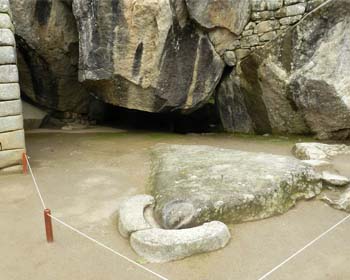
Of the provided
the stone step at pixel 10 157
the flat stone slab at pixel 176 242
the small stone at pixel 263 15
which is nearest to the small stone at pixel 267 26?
the small stone at pixel 263 15

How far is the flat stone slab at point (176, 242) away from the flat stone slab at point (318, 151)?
297 centimetres

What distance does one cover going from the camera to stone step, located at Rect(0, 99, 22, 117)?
5.36 m

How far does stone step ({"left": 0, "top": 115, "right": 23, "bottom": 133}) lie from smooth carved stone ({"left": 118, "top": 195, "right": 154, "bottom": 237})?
261cm

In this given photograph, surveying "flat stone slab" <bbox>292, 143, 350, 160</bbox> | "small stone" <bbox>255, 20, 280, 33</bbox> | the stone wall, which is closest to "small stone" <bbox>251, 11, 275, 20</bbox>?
"small stone" <bbox>255, 20, 280, 33</bbox>

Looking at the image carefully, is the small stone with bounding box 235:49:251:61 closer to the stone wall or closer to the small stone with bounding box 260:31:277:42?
the small stone with bounding box 260:31:277:42

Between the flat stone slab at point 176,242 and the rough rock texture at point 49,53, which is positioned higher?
the rough rock texture at point 49,53

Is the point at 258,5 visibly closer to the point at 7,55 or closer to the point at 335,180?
the point at 335,180

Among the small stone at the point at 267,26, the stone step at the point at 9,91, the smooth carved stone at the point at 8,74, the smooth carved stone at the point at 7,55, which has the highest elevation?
the small stone at the point at 267,26

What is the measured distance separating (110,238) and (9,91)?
3236 mm

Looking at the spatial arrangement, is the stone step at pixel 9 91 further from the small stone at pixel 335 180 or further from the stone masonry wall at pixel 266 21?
the stone masonry wall at pixel 266 21

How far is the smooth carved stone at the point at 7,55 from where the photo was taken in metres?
5.32

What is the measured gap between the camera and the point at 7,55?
17.6 ft

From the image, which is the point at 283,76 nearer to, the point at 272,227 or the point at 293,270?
the point at 272,227

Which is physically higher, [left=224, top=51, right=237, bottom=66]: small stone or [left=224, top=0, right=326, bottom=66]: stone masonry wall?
[left=224, top=0, right=326, bottom=66]: stone masonry wall
